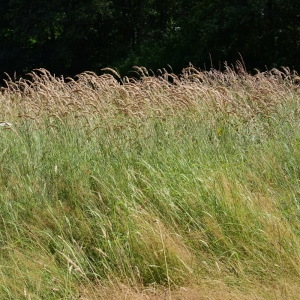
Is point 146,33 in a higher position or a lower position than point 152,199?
higher

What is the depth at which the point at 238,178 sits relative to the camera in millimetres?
3998

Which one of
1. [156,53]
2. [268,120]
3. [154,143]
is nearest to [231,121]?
[268,120]

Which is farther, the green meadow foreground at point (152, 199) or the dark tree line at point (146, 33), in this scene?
the dark tree line at point (146, 33)

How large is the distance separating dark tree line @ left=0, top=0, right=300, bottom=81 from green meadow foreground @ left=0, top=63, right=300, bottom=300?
39.1 feet

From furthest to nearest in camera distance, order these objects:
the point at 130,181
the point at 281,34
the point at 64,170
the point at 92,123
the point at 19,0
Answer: the point at 19,0 → the point at 281,34 → the point at 92,123 → the point at 64,170 → the point at 130,181

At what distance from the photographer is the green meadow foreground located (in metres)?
3.06

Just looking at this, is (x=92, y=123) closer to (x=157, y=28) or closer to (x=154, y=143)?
(x=154, y=143)

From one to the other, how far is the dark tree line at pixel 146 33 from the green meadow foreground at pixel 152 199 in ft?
39.1

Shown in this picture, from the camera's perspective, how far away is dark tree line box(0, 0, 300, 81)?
17.2 meters

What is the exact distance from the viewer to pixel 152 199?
373 cm

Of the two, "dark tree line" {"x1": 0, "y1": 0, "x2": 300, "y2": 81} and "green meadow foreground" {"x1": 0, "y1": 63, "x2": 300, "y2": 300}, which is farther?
"dark tree line" {"x1": 0, "y1": 0, "x2": 300, "y2": 81}

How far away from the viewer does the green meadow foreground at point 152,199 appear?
3.06 m

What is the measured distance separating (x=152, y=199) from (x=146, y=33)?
21.5 metres

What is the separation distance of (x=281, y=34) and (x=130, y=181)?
14.9 metres
